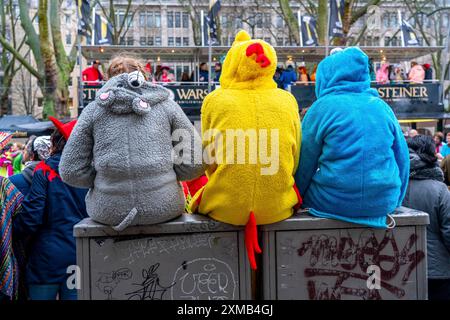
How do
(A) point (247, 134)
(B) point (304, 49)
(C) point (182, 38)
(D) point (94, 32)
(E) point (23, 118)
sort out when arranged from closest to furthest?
(A) point (247, 134)
(D) point (94, 32)
(B) point (304, 49)
(E) point (23, 118)
(C) point (182, 38)

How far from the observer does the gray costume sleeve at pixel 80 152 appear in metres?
2.82

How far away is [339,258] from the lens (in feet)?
9.97

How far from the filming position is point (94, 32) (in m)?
18.6

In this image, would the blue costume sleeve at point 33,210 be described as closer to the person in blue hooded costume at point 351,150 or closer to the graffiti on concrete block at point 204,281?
the graffiti on concrete block at point 204,281

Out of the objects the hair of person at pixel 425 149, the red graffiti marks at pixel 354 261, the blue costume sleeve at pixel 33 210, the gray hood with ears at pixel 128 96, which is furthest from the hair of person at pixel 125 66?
the hair of person at pixel 425 149

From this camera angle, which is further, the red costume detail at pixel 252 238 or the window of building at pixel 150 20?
the window of building at pixel 150 20

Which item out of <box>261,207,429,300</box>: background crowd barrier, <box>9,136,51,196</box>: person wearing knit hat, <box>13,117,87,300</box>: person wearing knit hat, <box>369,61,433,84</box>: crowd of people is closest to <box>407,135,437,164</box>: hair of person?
<box>261,207,429,300</box>: background crowd barrier

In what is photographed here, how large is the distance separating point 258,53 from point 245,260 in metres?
1.25

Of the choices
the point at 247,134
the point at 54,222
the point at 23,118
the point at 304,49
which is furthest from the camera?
the point at 23,118

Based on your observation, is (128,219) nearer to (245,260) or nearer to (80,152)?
(80,152)

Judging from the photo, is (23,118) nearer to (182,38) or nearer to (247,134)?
(247,134)

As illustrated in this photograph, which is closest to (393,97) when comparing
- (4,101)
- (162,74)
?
(162,74)
